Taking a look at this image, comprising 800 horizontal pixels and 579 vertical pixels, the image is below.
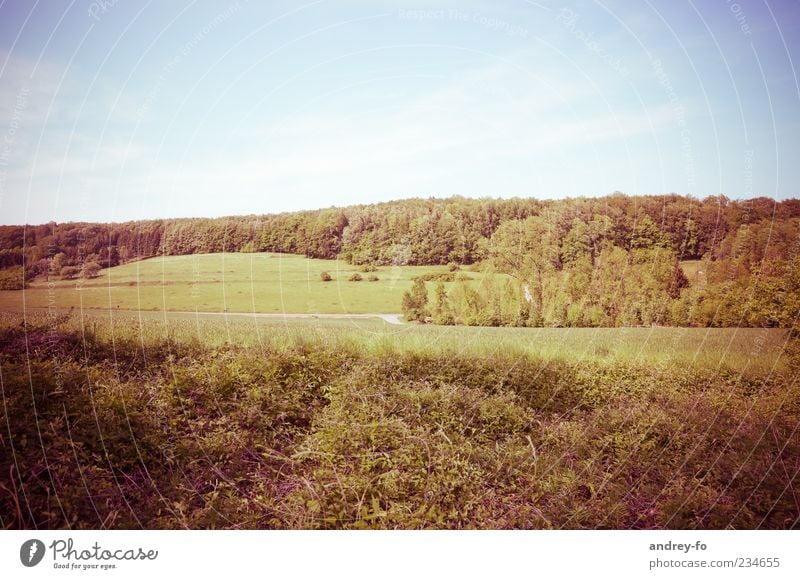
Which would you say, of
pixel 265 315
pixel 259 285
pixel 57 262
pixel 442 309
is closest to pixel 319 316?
pixel 265 315

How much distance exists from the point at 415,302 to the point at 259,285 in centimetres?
241

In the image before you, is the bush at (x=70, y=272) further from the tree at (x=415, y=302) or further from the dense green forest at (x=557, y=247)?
the tree at (x=415, y=302)

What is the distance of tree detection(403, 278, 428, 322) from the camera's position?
671cm

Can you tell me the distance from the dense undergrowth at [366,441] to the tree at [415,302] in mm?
891

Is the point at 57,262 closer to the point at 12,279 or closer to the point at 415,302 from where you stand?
the point at 12,279

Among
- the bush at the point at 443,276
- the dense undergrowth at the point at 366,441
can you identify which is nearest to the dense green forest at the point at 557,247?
the bush at the point at 443,276

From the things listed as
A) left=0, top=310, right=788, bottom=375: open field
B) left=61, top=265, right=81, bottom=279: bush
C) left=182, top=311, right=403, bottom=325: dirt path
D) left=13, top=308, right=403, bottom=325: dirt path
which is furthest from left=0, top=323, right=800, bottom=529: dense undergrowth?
left=61, top=265, right=81, bottom=279: bush

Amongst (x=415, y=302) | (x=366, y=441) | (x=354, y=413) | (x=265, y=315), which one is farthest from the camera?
(x=415, y=302)

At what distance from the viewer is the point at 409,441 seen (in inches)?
185

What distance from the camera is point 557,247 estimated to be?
682 centimetres

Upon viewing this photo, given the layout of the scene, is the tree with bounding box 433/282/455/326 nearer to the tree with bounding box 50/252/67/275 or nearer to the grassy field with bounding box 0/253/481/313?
the grassy field with bounding box 0/253/481/313

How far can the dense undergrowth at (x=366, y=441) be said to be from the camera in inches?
159
